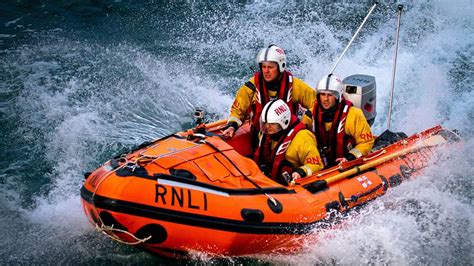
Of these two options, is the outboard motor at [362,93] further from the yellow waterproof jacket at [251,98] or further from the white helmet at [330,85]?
the white helmet at [330,85]

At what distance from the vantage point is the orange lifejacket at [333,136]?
626 cm

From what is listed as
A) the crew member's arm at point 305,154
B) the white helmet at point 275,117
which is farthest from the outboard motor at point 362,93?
the white helmet at point 275,117

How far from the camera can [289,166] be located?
20.1 feet

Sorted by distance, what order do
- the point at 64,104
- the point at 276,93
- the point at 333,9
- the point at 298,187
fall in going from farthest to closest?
the point at 333,9 → the point at 64,104 → the point at 276,93 → the point at 298,187

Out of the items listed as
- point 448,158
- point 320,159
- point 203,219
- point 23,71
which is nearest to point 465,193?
point 448,158

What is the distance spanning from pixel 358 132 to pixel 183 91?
3663 millimetres

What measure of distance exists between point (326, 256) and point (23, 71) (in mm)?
5462

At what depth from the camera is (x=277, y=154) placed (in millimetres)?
6027

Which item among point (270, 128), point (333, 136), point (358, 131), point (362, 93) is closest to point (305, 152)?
point (270, 128)

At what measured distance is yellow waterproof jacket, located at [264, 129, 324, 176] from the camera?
5980 millimetres

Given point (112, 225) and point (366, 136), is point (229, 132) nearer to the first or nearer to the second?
point (366, 136)

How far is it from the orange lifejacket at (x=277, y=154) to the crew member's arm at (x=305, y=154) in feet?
0.16

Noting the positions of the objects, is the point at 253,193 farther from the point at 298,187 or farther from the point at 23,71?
the point at 23,71

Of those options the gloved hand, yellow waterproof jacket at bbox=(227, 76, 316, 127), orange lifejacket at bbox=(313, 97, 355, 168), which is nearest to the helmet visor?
orange lifejacket at bbox=(313, 97, 355, 168)
